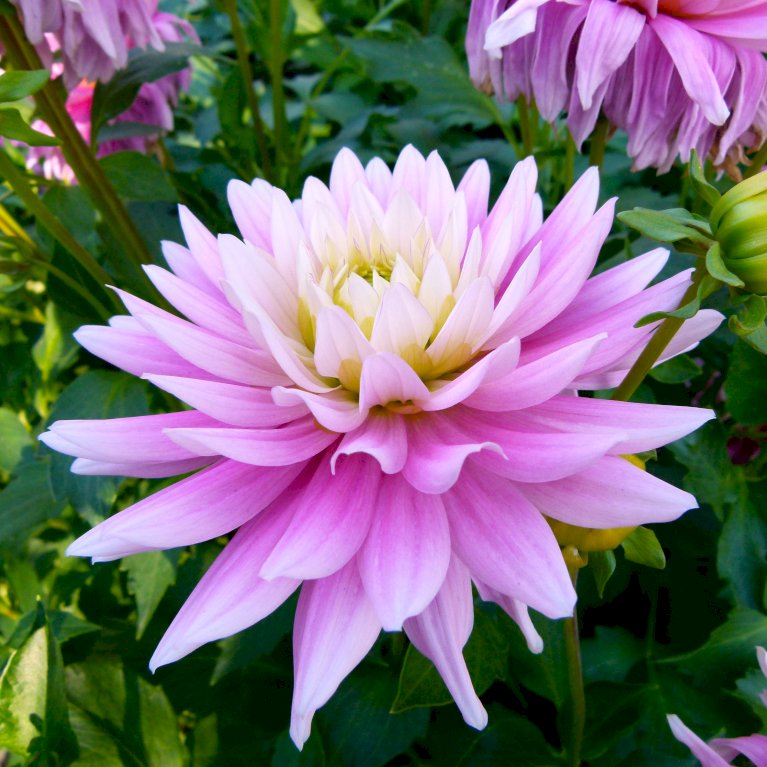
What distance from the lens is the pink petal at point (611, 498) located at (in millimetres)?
450

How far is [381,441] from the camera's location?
1.71ft

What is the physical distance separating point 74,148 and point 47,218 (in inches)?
5.2

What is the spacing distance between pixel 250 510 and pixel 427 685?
27 cm

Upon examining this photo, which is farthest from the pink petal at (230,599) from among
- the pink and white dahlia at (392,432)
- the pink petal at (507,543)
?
the pink petal at (507,543)

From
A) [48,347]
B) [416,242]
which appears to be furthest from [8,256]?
[416,242]

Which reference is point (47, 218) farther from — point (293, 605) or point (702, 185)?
point (702, 185)

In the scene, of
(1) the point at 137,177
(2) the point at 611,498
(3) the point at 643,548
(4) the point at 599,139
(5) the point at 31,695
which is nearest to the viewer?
(2) the point at 611,498

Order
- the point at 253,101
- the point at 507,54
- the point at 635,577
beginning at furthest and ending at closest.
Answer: the point at 253,101 < the point at 635,577 < the point at 507,54

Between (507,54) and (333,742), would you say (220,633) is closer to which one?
(333,742)

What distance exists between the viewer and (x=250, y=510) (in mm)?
521

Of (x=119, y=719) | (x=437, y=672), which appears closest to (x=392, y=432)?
(x=437, y=672)

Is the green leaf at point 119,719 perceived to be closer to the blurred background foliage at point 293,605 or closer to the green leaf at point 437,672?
the blurred background foliage at point 293,605

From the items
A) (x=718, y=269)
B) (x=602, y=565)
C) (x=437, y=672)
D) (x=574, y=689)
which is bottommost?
(x=574, y=689)

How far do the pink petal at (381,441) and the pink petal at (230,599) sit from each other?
0.08 m
